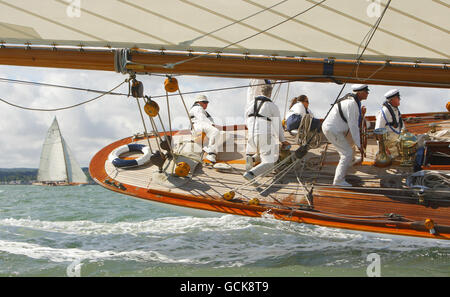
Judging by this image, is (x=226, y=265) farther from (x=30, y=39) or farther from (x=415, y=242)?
(x=30, y=39)

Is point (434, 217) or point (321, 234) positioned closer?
point (434, 217)

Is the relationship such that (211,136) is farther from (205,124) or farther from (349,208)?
(349,208)

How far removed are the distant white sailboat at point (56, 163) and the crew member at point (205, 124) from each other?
101 feet

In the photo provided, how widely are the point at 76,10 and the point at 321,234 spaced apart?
4.07 meters

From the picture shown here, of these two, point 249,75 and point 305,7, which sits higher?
point 305,7

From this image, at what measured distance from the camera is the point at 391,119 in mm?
6324

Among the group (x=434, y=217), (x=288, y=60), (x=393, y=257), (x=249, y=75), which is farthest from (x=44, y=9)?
(x=434, y=217)

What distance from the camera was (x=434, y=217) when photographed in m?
4.79

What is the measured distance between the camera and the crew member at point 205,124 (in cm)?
709

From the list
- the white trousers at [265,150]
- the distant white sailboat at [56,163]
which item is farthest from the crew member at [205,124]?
the distant white sailboat at [56,163]

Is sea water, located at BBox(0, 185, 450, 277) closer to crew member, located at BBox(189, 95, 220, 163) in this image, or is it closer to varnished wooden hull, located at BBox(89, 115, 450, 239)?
varnished wooden hull, located at BBox(89, 115, 450, 239)

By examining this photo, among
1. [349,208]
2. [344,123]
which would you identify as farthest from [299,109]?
[349,208]

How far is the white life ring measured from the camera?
22.9 ft

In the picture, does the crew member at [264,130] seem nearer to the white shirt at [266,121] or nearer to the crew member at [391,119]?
the white shirt at [266,121]
